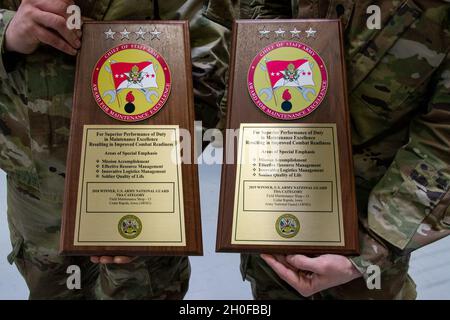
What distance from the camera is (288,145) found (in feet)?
2.24

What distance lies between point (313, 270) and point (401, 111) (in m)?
0.29

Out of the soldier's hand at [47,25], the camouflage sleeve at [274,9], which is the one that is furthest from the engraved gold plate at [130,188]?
the camouflage sleeve at [274,9]

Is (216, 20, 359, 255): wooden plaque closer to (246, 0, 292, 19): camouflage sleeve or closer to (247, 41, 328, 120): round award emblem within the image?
(247, 41, 328, 120): round award emblem

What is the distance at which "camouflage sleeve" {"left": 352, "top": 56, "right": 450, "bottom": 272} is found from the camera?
0.69 m

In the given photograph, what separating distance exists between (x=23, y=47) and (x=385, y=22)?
1.90 feet

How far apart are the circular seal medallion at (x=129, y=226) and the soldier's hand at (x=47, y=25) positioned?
0.28 m

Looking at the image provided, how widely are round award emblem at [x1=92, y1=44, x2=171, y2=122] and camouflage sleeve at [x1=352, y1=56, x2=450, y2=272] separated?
386 mm

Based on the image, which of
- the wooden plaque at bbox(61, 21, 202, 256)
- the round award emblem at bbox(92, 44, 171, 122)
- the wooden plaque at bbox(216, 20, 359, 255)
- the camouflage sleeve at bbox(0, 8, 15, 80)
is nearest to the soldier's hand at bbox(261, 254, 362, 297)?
the wooden plaque at bbox(216, 20, 359, 255)

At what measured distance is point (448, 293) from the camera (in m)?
1.33

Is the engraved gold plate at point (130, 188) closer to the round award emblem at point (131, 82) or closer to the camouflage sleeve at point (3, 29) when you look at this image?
the round award emblem at point (131, 82)

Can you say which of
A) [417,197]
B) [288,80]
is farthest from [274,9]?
[417,197]

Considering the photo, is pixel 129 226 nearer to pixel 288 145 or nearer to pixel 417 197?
pixel 288 145
